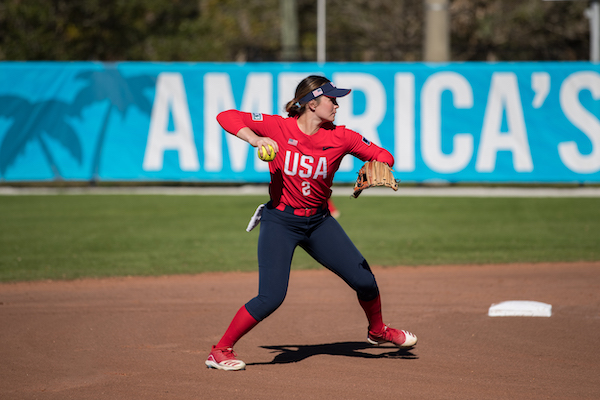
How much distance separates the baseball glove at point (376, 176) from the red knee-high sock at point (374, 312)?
2.98 feet

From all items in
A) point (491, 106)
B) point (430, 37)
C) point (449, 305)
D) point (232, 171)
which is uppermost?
point (430, 37)

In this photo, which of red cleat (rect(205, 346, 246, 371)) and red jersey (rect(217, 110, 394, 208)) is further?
red cleat (rect(205, 346, 246, 371))

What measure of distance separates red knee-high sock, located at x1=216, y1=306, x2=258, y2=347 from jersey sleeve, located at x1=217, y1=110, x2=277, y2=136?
4.33ft

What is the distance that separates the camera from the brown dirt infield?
15.8ft

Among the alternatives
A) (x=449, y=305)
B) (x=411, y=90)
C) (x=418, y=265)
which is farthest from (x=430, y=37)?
(x=449, y=305)

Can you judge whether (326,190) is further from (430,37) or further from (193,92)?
(430,37)

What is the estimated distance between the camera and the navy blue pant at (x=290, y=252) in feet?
16.5

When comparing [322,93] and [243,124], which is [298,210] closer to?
[243,124]

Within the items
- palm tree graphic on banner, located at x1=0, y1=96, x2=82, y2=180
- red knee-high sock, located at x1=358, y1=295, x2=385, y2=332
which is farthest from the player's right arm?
palm tree graphic on banner, located at x1=0, y1=96, x2=82, y2=180

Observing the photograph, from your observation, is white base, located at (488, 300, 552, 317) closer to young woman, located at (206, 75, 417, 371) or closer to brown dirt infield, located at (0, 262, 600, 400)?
brown dirt infield, located at (0, 262, 600, 400)

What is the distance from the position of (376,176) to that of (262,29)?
28690mm

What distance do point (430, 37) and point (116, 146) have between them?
28.6 feet

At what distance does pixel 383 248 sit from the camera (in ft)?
34.8

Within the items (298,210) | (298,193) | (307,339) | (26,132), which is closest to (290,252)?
(298,210)
